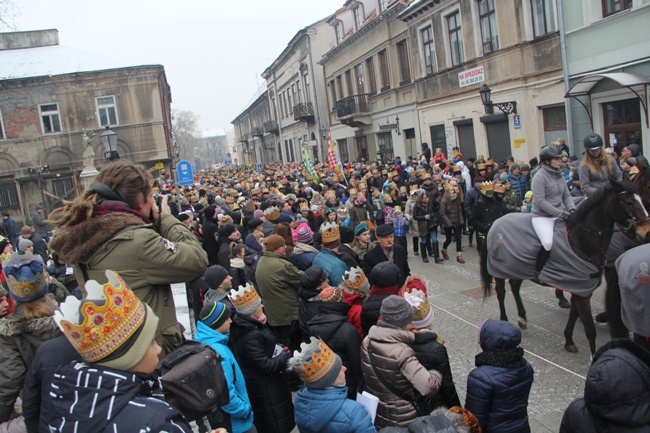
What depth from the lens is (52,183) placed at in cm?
3164

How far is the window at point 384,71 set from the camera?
28016 millimetres

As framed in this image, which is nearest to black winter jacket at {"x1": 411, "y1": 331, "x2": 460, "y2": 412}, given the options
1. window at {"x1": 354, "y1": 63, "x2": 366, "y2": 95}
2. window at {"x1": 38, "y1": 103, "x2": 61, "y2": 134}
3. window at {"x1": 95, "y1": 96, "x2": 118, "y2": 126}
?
window at {"x1": 354, "y1": 63, "x2": 366, "y2": 95}

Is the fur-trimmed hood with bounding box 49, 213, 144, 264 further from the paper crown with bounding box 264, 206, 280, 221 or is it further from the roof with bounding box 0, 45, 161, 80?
the roof with bounding box 0, 45, 161, 80

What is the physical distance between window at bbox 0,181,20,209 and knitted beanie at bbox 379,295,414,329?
33313 mm

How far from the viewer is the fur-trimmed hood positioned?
2660 millimetres

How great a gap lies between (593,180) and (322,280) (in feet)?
16.0

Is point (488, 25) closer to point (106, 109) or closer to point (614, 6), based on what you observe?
point (614, 6)

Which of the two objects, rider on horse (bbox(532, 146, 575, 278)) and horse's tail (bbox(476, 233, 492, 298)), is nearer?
rider on horse (bbox(532, 146, 575, 278))

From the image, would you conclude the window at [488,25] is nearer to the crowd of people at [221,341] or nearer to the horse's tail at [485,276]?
the horse's tail at [485,276]

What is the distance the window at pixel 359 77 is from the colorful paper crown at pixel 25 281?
96.4 feet

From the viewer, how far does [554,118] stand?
1653 centimetres

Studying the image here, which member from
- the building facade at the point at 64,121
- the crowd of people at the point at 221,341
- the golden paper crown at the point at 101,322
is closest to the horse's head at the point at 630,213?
the crowd of people at the point at 221,341

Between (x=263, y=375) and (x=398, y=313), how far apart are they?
4.29ft

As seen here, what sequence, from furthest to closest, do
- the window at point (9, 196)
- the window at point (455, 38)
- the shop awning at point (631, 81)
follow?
the window at point (9, 196) < the window at point (455, 38) < the shop awning at point (631, 81)
